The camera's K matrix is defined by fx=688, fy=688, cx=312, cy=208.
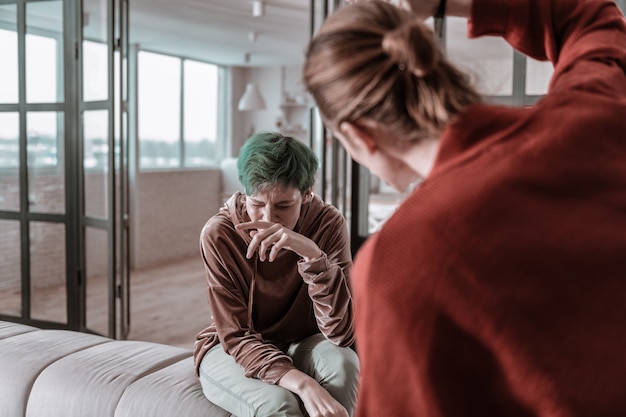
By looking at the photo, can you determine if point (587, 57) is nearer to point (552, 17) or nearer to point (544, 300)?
point (552, 17)

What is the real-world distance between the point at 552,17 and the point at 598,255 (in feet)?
1.61

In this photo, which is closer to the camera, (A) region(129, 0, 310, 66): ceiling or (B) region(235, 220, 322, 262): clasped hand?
(B) region(235, 220, 322, 262): clasped hand

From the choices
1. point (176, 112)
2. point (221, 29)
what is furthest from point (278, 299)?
point (176, 112)

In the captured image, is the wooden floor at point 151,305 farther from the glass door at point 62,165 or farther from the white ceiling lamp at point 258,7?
the white ceiling lamp at point 258,7

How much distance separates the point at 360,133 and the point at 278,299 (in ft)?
3.93

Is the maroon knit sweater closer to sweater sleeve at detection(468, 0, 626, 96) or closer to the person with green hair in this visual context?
sweater sleeve at detection(468, 0, 626, 96)

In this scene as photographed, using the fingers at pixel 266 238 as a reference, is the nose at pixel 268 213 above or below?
above

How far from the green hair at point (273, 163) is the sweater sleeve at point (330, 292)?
0.21 m

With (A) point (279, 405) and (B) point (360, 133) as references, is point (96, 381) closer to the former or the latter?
(A) point (279, 405)

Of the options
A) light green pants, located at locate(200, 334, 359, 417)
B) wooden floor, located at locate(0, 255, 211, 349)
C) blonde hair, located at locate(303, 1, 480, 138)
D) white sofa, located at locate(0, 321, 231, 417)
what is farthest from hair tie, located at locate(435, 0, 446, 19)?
wooden floor, located at locate(0, 255, 211, 349)

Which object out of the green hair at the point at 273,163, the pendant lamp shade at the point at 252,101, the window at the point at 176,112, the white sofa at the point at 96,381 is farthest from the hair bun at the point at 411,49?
the pendant lamp shade at the point at 252,101

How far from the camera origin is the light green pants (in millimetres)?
1728

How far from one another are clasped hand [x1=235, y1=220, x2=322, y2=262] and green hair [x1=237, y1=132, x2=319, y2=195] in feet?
0.48

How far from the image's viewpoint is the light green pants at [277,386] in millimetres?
1728
